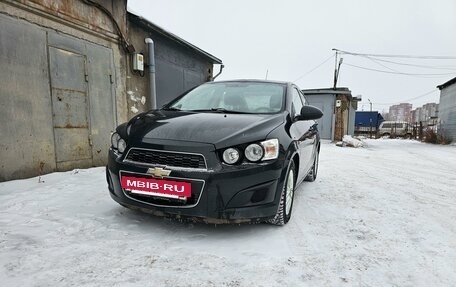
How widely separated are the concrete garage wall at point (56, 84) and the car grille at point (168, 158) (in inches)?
90.0

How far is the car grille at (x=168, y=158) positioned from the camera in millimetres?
2168

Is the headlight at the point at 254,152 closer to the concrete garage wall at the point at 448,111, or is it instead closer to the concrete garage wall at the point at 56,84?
the concrete garage wall at the point at 56,84

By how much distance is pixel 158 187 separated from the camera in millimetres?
2205

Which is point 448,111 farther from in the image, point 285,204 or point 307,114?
point 285,204

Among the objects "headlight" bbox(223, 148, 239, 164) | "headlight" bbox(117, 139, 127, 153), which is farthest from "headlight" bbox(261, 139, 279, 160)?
"headlight" bbox(117, 139, 127, 153)

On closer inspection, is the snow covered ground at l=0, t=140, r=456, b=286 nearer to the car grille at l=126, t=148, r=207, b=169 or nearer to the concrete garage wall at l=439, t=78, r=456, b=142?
the car grille at l=126, t=148, r=207, b=169

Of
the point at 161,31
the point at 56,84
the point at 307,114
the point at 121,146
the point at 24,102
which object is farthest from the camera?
the point at 161,31

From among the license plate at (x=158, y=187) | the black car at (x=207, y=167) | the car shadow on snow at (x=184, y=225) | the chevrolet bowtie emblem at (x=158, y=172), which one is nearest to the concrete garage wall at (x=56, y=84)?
the black car at (x=207, y=167)

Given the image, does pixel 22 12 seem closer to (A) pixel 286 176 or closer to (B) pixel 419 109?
(A) pixel 286 176

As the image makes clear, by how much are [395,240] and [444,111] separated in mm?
21432

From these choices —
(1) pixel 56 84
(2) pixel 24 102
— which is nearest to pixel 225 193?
(2) pixel 24 102

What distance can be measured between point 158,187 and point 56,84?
3.00 metres

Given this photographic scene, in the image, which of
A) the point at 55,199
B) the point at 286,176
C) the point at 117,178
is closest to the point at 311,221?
the point at 286,176

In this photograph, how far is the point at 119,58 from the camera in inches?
217
